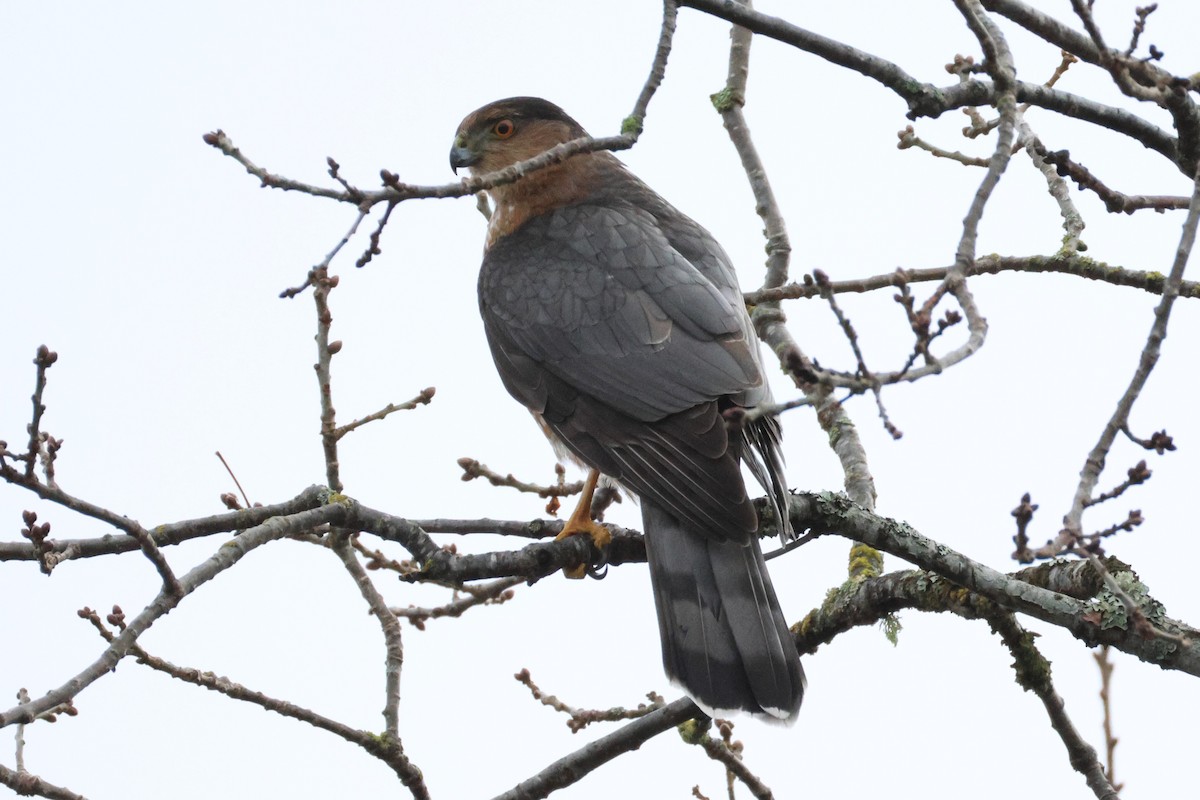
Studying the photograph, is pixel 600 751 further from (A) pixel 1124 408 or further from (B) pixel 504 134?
(B) pixel 504 134

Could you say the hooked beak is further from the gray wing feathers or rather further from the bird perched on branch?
the gray wing feathers

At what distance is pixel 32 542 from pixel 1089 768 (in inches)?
103

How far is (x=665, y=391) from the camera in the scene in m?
3.86

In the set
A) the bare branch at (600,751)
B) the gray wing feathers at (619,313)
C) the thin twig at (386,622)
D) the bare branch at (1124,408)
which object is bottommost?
the bare branch at (1124,408)

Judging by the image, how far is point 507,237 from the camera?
5031 mm

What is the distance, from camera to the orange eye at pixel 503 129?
219 inches

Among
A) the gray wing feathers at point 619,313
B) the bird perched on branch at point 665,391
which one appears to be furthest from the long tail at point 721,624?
the gray wing feathers at point 619,313

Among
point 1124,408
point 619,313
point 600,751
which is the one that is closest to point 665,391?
point 619,313

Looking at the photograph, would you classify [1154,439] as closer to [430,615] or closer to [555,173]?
[430,615]

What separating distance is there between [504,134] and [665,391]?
2160mm

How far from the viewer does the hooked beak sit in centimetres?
548

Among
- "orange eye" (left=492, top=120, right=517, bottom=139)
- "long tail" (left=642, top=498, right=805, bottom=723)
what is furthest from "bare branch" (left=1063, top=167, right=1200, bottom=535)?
"orange eye" (left=492, top=120, right=517, bottom=139)

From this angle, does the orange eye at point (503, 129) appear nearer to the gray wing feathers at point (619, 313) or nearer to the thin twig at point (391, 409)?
the gray wing feathers at point (619, 313)

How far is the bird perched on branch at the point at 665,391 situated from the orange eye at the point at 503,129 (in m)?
0.46
